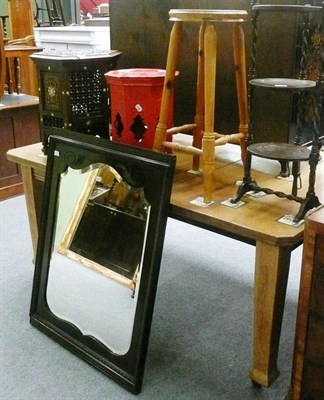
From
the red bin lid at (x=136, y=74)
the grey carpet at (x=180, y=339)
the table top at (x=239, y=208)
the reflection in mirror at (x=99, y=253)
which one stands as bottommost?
the grey carpet at (x=180, y=339)

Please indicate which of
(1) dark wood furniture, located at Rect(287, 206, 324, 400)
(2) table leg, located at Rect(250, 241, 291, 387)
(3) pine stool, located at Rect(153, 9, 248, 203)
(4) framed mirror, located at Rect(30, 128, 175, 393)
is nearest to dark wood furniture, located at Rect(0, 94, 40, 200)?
(4) framed mirror, located at Rect(30, 128, 175, 393)

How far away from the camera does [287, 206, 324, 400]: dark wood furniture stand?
53.0 inches

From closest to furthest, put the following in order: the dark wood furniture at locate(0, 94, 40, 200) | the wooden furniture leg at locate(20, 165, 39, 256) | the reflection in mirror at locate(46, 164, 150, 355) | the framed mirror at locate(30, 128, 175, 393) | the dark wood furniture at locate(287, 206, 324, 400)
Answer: the dark wood furniture at locate(287, 206, 324, 400), the framed mirror at locate(30, 128, 175, 393), the reflection in mirror at locate(46, 164, 150, 355), the wooden furniture leg at locate(20, 165, 39, 256), the dark wood furniture at locate(0, 94, 40, 200)

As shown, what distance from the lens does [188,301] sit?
7.66 ft

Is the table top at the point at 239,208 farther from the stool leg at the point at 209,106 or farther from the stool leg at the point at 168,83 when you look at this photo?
the stool leg at the point at 168,83

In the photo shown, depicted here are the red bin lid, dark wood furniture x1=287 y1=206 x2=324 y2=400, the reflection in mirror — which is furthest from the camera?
the red bin lid

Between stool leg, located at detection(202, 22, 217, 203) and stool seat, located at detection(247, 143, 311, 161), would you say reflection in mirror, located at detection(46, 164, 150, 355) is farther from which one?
stool seat, located at detection(247, 143, 311, 161)

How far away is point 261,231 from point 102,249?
711mm

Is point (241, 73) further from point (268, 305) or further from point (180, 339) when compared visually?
point (180, 339)

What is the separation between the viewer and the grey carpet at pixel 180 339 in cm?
179

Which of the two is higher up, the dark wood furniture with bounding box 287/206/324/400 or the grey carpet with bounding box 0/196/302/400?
the dark wood furniture with bounding box 287/206/324/400

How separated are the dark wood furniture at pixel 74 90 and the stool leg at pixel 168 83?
1.30 ft

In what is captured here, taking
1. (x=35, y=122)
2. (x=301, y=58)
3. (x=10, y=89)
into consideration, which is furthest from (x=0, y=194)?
(x=301, y=58)

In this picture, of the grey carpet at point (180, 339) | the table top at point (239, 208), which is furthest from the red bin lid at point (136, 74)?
the grey carpet at point (180, 339)
